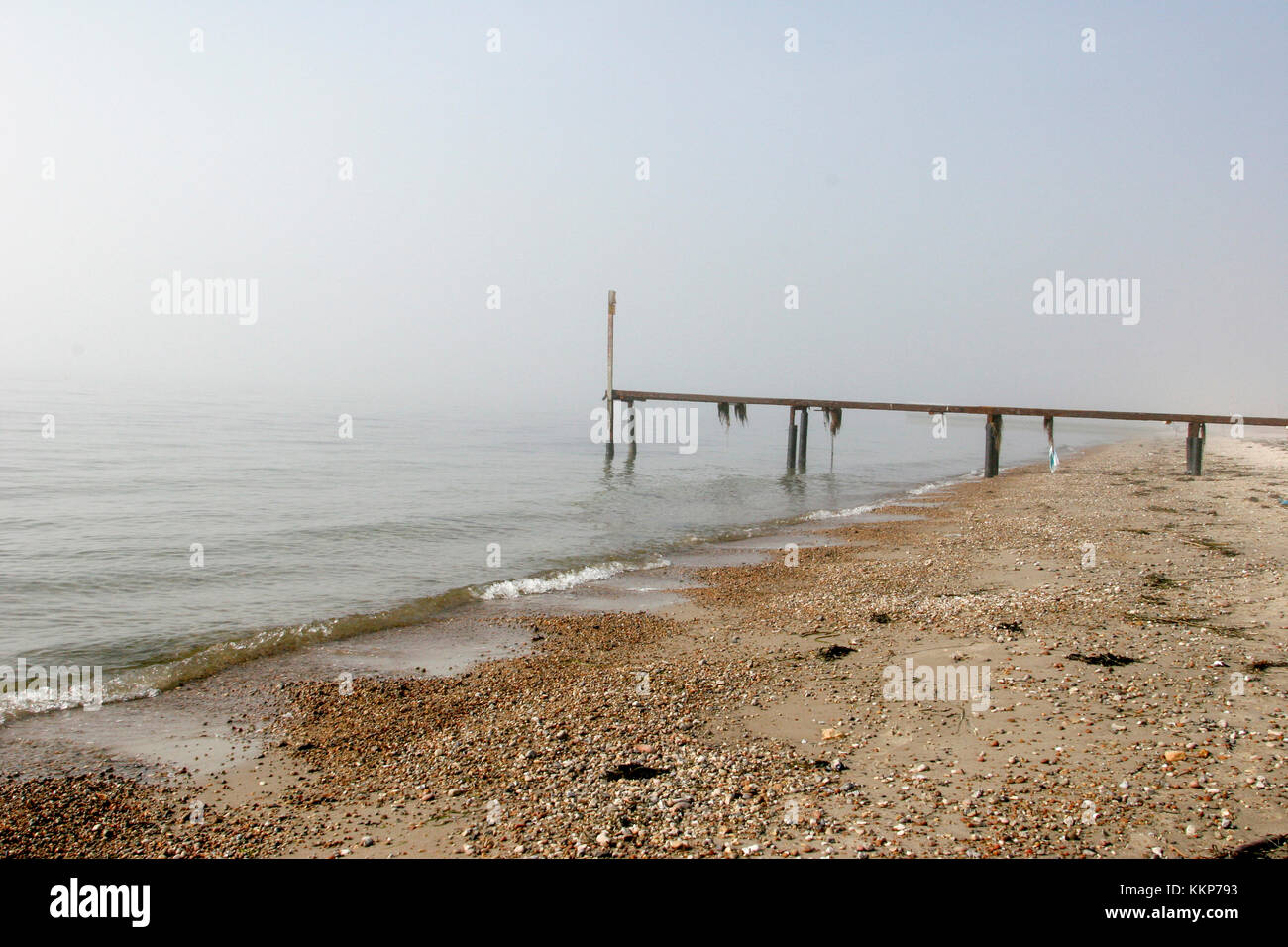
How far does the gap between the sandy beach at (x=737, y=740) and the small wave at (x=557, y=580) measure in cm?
136

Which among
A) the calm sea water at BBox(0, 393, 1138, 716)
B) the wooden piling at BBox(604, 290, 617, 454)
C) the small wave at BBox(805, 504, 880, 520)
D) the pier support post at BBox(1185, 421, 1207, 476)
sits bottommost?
the small wave at BBox(805, 504, 880, 520)

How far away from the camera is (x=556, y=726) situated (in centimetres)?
681

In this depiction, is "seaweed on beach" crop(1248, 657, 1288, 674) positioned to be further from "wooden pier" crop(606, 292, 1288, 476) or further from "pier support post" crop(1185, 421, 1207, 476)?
"pier support post" crop(1185, 421, 1207, 476)

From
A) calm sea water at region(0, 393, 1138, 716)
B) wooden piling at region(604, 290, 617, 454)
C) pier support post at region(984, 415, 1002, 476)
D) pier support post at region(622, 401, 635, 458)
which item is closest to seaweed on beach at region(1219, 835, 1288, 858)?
calm sea water at region(0, 393, 1138, 716)

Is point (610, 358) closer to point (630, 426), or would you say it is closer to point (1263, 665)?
point (630, 426)

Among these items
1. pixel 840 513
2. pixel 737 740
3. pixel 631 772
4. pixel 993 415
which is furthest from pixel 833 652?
pixel 993 415

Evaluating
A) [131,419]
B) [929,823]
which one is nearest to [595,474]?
[929,823]

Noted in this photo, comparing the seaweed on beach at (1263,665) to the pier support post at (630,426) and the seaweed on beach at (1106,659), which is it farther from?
the pier support post at (630,426)

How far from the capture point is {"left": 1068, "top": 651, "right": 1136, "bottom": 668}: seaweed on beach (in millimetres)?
7695

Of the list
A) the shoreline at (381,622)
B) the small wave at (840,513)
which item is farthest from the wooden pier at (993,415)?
the shoreline at (381,622)

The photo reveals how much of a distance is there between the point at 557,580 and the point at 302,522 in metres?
9.19

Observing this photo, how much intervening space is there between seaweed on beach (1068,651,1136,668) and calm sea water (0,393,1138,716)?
828 centimetres
